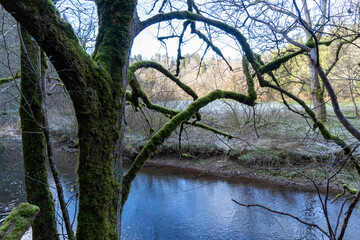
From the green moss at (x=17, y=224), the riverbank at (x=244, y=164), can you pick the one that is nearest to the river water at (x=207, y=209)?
the riverbank at (x=244, y=164)

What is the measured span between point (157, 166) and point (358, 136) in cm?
976

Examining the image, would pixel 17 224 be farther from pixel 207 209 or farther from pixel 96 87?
pixel 207 209

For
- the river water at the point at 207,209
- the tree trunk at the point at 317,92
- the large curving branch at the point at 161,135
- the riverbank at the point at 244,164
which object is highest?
the tree trunk at the point at 317,92

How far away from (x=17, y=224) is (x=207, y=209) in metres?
6.47

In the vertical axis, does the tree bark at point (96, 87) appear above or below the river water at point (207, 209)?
above

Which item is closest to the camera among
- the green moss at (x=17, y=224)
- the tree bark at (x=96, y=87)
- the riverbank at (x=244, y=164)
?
the green moss at (x=17, y=224)

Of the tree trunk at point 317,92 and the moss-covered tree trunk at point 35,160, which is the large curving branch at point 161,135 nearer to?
the tree trunk at point 317,92

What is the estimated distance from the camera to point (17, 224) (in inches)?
46.8

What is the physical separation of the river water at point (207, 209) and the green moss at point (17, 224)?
3.49m

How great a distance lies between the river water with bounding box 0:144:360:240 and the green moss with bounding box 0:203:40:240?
3.49m

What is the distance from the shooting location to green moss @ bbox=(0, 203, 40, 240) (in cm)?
114

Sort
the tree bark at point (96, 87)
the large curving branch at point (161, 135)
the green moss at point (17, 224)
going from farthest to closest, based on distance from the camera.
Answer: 1. the large curving branch at point (161, 135)
2. the tree bark at point (96, 87)
3. the green moss at point (17, 224)

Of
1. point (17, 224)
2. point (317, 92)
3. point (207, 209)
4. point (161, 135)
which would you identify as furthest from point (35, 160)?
point (207, 209)

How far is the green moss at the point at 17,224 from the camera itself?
44.9 inches
